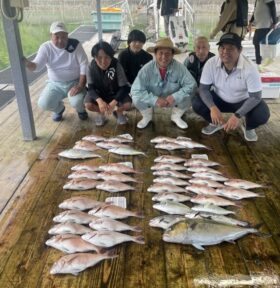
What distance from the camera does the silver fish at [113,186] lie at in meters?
2.60

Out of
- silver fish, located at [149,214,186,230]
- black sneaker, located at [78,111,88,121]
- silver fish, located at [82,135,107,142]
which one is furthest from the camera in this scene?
black sneaker, located at [78,111,88,121]

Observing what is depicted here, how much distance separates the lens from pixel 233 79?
11.2 ft

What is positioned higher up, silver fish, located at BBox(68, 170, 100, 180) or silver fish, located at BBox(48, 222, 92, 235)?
silver fish, located at BBox(48, 222, 92, 235)

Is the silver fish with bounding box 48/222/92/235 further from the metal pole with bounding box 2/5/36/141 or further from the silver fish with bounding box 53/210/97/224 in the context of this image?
the metal pole with bounding box 2/5/36/141

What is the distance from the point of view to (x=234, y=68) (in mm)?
3365

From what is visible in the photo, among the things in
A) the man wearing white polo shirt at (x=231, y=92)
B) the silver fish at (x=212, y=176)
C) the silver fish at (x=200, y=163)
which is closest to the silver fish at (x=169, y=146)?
the silver fish at (x=200, y=163)

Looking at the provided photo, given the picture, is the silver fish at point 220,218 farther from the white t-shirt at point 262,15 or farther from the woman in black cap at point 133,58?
the white t-shirt at point 262,15

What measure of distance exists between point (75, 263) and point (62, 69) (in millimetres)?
2749

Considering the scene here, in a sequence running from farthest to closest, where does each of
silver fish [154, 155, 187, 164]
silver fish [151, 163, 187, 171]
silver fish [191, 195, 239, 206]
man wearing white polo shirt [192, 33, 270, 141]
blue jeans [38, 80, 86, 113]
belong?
1. blue jeans [38, 80, 86, 113]
2. man wearing white polo shirt [192, 33, 270, 141]
3. silver fish [154, 155, 187, 164]
4. silver fish [151, 163, 187, 171]
5. silver fish [191, 195, 239, 206]

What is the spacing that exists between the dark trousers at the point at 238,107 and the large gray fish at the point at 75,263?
7.59 ft

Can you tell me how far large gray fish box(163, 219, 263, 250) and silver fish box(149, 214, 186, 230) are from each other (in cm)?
8

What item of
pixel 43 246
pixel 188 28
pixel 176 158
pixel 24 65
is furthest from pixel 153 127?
pixel 188 28

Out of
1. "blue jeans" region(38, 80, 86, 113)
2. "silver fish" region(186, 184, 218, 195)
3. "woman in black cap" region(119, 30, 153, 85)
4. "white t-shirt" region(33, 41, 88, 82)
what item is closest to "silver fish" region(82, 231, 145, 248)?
"silver fish" region(186, 184, 218, 195)

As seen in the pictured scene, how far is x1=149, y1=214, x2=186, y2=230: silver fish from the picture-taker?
216 cm
